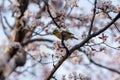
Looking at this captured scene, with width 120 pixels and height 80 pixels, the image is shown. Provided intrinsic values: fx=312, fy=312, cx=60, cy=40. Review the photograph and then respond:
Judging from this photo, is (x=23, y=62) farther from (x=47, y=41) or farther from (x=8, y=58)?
(x=47, y=41)

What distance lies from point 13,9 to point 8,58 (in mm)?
2606

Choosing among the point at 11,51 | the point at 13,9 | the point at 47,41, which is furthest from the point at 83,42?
the point at 47,41

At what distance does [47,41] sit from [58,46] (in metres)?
5.44

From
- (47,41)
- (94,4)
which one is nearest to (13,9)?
(94,4)

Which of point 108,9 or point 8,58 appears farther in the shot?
point 8,58

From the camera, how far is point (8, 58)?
7359 millimetres

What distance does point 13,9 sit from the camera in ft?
16.3

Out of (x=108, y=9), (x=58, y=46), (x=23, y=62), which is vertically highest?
(x=108, y=9)

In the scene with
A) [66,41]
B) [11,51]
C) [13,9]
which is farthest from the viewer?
[11,51]

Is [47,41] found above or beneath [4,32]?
beneath

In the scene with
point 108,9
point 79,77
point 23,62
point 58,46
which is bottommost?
point 23,62

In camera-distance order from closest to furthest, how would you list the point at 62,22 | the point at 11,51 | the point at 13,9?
1. the point at 62,22
2. the point at 13,9
3. the point at 11,51

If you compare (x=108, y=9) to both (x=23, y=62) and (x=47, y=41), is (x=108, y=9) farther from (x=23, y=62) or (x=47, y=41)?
(x=47, y=41)

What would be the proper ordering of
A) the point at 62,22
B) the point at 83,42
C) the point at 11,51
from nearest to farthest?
the point at 83,42 → the point at 62,22 → the point at 11,51
